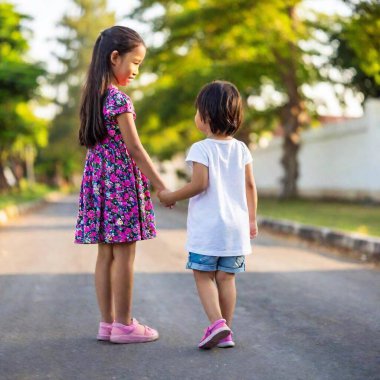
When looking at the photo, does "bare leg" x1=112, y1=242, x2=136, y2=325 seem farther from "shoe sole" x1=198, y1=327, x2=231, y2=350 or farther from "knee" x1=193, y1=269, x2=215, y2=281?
"shoe sole" x1=198, y1=327, x2=231, y2=350

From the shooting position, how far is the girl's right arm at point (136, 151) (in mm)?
3713

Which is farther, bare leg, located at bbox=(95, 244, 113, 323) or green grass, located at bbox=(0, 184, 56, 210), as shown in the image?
green grass, located at bbox=(0, 184, 56, 210)

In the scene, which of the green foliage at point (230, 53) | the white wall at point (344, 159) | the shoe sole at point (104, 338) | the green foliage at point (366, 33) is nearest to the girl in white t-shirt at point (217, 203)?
the shoe sole at point (104, 338)

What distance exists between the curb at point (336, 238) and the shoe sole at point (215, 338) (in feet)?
14.5

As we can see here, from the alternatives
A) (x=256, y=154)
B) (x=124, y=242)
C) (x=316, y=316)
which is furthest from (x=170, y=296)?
(x=256, y=154)

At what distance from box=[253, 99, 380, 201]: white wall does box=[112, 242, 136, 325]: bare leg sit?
13384 mm

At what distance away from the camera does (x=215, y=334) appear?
3.54 metres

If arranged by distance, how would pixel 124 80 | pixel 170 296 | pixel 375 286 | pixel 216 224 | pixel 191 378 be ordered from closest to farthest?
pixel 191 378, pixel 216 224, pixel 124 80, pixel 170 296, pixel 375 286

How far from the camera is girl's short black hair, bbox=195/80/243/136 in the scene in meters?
3.63

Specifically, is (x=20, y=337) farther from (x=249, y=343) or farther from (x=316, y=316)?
(x=316, y=316)

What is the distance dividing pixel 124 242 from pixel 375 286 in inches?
109

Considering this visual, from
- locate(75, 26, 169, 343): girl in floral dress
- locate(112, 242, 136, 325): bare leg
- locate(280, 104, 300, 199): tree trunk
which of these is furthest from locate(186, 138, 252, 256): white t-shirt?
locate(280, 104, 300, 199): tree trunk

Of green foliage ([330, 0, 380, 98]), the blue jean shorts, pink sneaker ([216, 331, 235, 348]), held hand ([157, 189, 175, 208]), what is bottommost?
pink sneaker ([216, 331, 235, 348])

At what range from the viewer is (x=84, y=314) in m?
4.60
